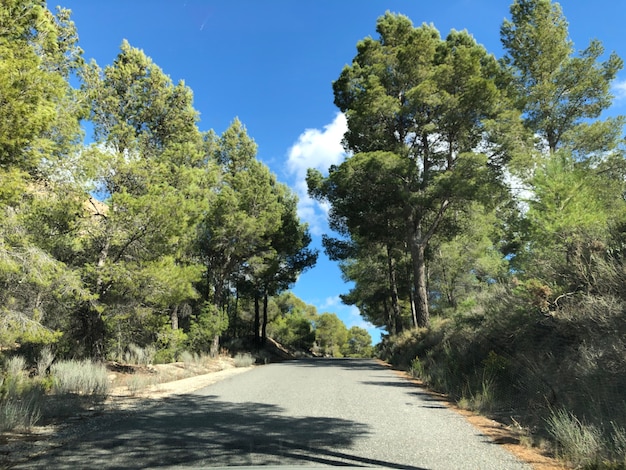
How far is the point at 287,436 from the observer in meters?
5.87

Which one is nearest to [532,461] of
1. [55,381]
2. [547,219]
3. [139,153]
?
[547,219]

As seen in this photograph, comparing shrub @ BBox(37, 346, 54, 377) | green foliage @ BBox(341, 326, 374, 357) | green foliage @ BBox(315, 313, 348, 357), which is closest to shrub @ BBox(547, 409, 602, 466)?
shrub @ BBox(37, 346, 54, 377)

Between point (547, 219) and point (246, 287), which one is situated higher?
point (246, 287)

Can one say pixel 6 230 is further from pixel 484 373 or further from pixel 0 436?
pixel 484 373

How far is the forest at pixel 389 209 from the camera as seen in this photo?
7.61 meters

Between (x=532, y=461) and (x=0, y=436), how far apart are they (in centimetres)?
694

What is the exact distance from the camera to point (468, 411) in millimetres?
7957

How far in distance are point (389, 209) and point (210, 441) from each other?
1736 centimetres

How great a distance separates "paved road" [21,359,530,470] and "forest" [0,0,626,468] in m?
1.20

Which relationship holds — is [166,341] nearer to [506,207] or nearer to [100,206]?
[100,206]

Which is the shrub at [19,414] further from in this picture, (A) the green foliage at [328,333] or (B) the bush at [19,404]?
(A) the green foliage at [328,333]

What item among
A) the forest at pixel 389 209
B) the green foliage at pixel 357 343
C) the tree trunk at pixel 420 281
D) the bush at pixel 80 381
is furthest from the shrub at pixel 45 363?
the green foliage at pixel 357 343

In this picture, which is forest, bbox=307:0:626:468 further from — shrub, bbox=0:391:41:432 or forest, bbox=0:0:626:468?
shrub, bbox=0:391:41:432

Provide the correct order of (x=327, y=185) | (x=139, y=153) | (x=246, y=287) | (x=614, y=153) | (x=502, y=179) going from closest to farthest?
(x=139, y=153)
(x=502, y=179)
(x=614, y=153)
(x=327, y=185)
(x=246, y=287)
